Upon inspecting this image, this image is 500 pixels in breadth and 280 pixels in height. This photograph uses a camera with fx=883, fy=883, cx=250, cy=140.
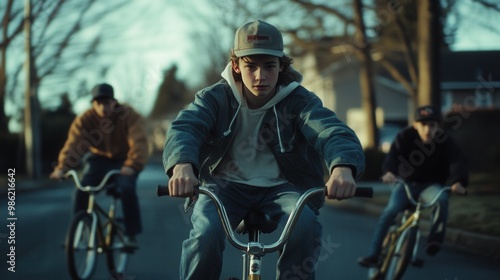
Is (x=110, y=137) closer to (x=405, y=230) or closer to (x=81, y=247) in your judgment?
(x=81, y=247)

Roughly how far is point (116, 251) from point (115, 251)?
0.06 meters

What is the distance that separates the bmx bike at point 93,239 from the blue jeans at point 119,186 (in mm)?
82

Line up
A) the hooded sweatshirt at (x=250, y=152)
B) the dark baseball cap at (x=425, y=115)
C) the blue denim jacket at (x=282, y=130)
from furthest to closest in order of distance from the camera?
1. the dark baseball cap at (x=425, y=115)
2. the hooded sweatshirt at (x=250, y=152)
3. the blue denim jacket at (x=282, y=130)

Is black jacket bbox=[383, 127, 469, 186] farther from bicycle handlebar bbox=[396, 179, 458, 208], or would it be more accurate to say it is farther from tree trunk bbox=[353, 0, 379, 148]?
tree trunk bbox=[353, 0, 379, 148]

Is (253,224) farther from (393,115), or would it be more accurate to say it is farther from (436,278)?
(393,115)

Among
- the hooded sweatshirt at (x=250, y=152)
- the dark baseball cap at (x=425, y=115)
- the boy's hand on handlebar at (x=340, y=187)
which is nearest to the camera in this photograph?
the boy's hand on handlebar at (x=340, y=187)

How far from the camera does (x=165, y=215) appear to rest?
14633 mm

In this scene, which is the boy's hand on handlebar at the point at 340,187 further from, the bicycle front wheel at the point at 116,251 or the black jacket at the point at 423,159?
the bicycle front wheel at the point at 116,251

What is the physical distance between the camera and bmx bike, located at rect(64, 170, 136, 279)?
292 inches

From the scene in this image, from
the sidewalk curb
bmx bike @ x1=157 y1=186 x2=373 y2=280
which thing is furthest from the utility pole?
bmx bike @ x1=157 y1=186 x2=373 y2=280

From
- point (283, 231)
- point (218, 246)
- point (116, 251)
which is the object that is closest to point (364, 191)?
point (283, 231)

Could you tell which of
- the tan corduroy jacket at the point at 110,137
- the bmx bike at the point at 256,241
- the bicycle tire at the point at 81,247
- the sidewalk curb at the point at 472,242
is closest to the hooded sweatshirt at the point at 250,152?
the bmx bike at the point at 256,241

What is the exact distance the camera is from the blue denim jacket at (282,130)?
3717 millimetres

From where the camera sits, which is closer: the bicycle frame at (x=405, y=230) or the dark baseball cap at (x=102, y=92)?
the bicycle frame at (x=405, y=230)
